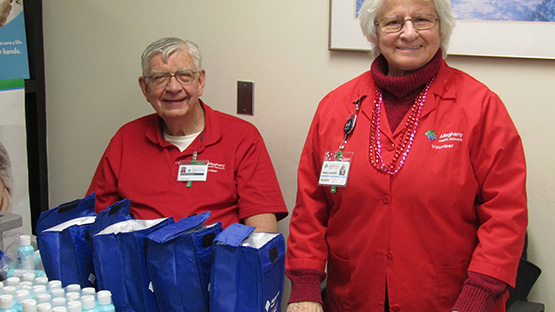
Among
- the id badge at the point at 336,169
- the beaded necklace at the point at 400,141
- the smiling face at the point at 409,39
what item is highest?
the smiling face at the point at 409,39

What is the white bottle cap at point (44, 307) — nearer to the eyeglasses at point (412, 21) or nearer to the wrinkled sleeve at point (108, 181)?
the wrinkled sleeve at point (108, 181)

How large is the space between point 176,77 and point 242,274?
107 centimetres

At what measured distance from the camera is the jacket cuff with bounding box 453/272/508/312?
150 centimetres

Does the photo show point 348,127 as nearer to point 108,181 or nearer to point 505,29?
point 505,29

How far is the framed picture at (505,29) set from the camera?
2.17 m

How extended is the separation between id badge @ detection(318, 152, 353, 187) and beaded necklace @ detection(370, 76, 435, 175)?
0.08m

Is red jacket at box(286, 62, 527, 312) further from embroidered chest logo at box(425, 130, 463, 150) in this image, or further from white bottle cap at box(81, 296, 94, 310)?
white bottle cap at box(81, 296, 94, 310)

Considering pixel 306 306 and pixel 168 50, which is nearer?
pixel 306 306

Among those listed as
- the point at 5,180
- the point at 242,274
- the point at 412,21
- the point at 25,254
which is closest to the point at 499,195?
the point at 412,21

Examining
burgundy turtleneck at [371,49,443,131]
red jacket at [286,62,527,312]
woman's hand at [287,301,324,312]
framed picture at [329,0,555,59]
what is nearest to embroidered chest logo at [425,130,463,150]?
red jacket at [286,62,527,312]

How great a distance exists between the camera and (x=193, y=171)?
2.32 meters

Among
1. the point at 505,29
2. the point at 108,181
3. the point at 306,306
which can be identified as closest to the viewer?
the point at 306,306

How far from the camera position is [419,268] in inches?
64.5

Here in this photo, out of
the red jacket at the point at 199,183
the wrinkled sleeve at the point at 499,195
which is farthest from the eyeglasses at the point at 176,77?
the wrinkled sleeve at the point at 499,195
